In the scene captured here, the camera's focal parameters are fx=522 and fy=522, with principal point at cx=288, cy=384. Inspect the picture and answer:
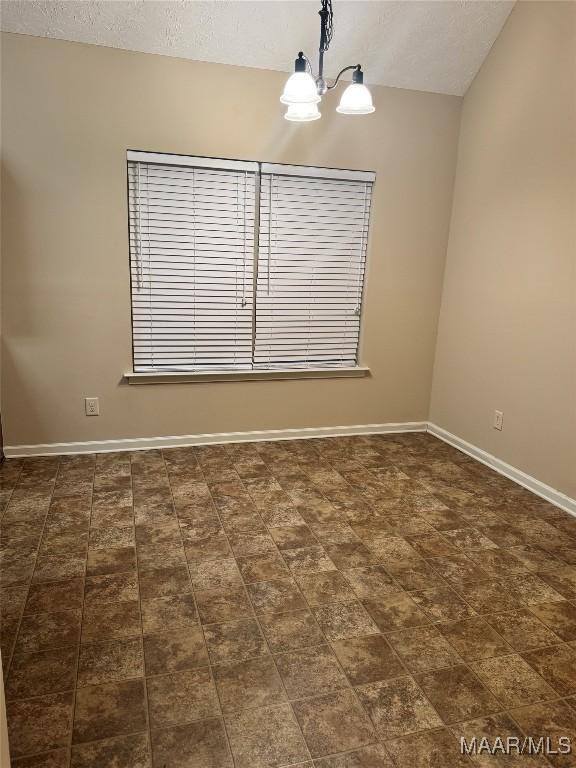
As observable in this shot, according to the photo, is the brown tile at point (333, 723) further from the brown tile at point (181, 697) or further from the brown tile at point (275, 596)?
the brown tile at point (275, 596)


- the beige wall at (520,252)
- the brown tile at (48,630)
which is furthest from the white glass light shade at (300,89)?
the brown tile at (48,630)

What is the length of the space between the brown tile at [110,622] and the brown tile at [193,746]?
0.47 metres

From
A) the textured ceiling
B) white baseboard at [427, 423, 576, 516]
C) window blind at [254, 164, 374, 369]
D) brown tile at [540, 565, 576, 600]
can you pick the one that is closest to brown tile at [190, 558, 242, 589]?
brown tile at [540, 565, 576, 600]

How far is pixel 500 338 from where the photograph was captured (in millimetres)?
3508

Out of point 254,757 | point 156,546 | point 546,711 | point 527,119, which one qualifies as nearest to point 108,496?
point 156,546

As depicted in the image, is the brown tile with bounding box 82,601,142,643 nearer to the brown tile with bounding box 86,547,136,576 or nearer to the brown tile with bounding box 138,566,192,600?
the brown tile with bounding box 138,566,192,600

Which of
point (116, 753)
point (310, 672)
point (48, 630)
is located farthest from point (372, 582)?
point (48, 630)

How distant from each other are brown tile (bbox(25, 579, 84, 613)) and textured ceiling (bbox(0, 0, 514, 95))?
2955mm

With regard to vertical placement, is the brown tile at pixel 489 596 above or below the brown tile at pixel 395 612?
above

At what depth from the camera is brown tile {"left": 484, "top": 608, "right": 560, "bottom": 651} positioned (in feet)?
6.35

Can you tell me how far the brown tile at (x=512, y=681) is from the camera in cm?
168

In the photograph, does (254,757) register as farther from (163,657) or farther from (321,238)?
(321,238)

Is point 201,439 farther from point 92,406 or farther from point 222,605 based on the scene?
point 222,605

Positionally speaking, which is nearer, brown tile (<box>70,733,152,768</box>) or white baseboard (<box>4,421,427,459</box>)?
brown tile (<box>70,733,152,768</box>)
